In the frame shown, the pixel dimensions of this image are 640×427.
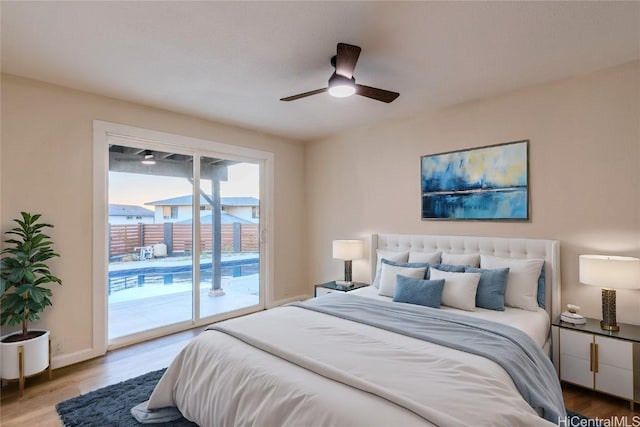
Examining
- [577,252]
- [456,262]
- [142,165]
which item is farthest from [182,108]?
[577,252]

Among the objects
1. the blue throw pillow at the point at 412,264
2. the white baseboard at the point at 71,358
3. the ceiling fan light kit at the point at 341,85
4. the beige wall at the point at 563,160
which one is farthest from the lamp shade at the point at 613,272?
the white baseboard at the point at 71,358

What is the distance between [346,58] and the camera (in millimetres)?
2307

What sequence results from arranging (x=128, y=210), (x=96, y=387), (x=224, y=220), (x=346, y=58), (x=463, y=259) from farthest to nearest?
(x=224, y=220) → (x=128, y=210) → (x=463, y=259) → (x=96, y=387) → (x=346, y=58)

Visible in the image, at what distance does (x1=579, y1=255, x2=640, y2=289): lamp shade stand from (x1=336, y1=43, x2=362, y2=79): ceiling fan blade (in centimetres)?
231

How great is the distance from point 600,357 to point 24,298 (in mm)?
4449

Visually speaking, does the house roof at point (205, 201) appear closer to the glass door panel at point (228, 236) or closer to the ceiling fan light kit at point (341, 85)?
the glass door panel at point (228, 236)

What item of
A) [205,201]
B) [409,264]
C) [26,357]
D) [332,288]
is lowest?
[26,357]

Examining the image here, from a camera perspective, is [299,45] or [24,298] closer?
[299,45]

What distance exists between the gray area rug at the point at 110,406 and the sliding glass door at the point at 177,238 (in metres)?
1.02

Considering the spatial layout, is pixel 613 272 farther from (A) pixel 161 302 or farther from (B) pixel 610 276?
(A) pixel 161 302

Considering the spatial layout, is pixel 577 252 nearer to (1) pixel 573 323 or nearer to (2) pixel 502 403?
(1) pixel 573 323

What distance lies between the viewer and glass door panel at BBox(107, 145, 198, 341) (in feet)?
11.8

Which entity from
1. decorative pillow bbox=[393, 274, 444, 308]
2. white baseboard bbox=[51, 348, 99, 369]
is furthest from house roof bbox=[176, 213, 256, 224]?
decorative pillow bbox=[393, 274, 444, 308]

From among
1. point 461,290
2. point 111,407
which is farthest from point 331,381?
point 111,407
